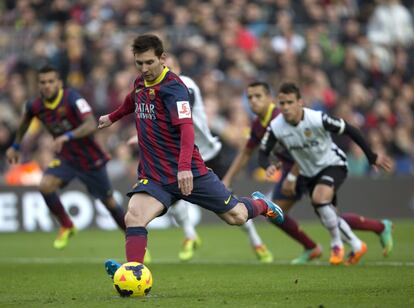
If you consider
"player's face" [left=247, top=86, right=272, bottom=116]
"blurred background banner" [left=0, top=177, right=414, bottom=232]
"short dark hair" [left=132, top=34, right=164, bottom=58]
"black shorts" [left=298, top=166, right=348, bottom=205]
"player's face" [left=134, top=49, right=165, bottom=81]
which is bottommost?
"blurred background banner" [left=0, top=177, right=414, bottom=232]

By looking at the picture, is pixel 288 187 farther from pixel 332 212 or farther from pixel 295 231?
pixel 332 212

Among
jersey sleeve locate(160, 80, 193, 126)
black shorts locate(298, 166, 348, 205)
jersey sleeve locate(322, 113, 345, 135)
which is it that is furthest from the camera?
black shorts locate(298, 166, 348, 205)

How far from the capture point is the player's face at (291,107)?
12180 mm

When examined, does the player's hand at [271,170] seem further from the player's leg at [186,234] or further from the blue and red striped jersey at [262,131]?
the player's leg at [186,234]

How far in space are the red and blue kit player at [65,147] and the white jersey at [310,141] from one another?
2.58 metres

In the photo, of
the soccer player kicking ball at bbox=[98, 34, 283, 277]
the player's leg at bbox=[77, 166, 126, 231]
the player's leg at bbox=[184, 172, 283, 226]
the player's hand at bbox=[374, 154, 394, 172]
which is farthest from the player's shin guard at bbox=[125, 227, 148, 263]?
the player's leg at bbox=[77, 166, 126, 231]

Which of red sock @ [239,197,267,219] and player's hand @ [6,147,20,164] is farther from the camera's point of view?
player's hand @ [6,147,20,164]

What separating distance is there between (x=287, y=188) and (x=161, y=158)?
4078 millimetres

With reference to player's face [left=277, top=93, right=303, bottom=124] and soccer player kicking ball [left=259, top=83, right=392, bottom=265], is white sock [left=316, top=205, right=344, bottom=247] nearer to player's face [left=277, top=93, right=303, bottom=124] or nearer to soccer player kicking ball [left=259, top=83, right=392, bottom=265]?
soccer player kicking ball [left=259, top=83, right=392, bottom=265]

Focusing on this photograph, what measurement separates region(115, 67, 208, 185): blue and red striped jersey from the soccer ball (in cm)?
92

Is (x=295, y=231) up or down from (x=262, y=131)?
down

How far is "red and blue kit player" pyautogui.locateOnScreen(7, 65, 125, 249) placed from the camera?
13719 mm

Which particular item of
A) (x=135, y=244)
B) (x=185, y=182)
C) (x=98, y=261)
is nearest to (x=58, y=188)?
(x=98, y=261)

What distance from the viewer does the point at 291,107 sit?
1220cm
